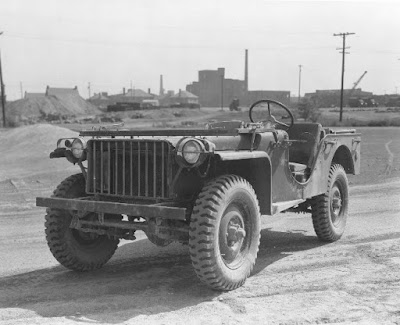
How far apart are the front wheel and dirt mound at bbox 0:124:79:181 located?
10.9m

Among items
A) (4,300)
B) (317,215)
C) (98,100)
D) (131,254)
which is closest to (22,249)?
(131,254)

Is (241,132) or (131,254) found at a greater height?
(241,132)

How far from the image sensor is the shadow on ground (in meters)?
4.77

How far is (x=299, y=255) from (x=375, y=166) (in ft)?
35.0

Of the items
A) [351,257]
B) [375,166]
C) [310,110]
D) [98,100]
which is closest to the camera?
[351,257]

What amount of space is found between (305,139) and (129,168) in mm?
2903

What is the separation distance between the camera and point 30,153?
1986cm

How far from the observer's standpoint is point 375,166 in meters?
16.6

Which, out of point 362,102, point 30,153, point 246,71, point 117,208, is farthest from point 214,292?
point 246,71

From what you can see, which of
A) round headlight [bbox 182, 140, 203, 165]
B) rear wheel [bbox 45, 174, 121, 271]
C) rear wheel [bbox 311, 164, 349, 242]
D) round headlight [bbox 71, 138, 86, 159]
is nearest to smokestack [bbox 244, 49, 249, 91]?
rear wheel [bbox 311, 164, 349, 242]

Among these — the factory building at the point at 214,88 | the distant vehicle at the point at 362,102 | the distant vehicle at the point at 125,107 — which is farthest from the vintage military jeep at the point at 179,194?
the factory building at the point at 214,88

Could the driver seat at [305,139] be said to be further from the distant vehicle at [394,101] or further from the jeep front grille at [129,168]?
the distant vehicle at [394,101]

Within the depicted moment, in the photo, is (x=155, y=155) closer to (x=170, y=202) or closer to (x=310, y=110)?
(x=170, y=202)

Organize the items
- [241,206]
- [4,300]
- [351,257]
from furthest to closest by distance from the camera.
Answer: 1. [351,257]
2. [241,206]
3. [4,300]
